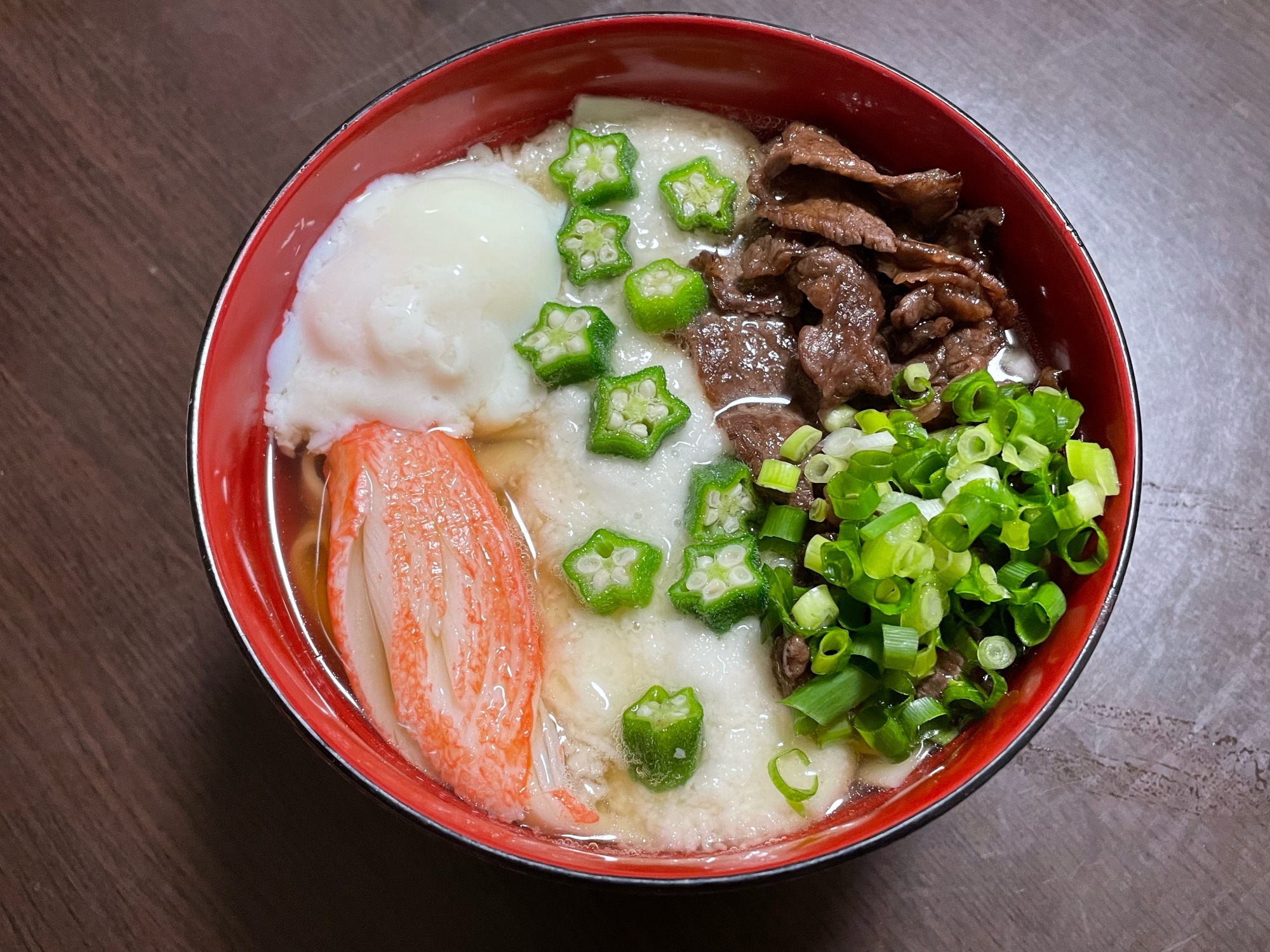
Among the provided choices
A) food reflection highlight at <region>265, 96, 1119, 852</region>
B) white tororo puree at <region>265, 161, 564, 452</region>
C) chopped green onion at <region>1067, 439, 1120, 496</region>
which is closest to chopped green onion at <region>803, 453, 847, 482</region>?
food reflection highlight at <region>265, 96, 1119, 852</region>

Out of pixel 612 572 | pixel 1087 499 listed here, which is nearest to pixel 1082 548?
pixel 1087 499

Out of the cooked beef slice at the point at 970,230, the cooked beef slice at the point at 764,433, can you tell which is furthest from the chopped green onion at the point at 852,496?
the cooked beef slice at the point at 970,230

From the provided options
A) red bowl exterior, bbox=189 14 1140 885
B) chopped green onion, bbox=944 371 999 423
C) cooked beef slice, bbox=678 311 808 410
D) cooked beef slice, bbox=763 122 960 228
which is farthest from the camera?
cooked beef slice, bbox=678 311 808 410

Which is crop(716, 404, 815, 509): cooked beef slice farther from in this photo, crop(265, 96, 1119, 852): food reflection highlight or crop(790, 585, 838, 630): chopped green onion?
crop(790, 585, 838, 630): chopped green onion

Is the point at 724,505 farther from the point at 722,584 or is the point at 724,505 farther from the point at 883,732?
the point at 883,732

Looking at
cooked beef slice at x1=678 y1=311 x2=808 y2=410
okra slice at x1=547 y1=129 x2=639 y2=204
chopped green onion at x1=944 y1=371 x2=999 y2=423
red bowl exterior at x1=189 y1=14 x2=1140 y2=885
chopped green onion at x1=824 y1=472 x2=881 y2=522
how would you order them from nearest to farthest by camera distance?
red bowl exterior at x1=189 y1=14 x2=1140 y2=885 < chopped green onion at x1=824 y1=472 x2=881 y2=522 < chopped green onion at x1=944 y1=371 x2=999 y2=423 < cooked beef slice at x1=678 y1=311 x2=808 y2=410 < okra slice at x1=547 y1=129 x2=639 y2=204

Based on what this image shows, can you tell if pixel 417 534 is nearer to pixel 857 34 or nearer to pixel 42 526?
pixel 42 526
